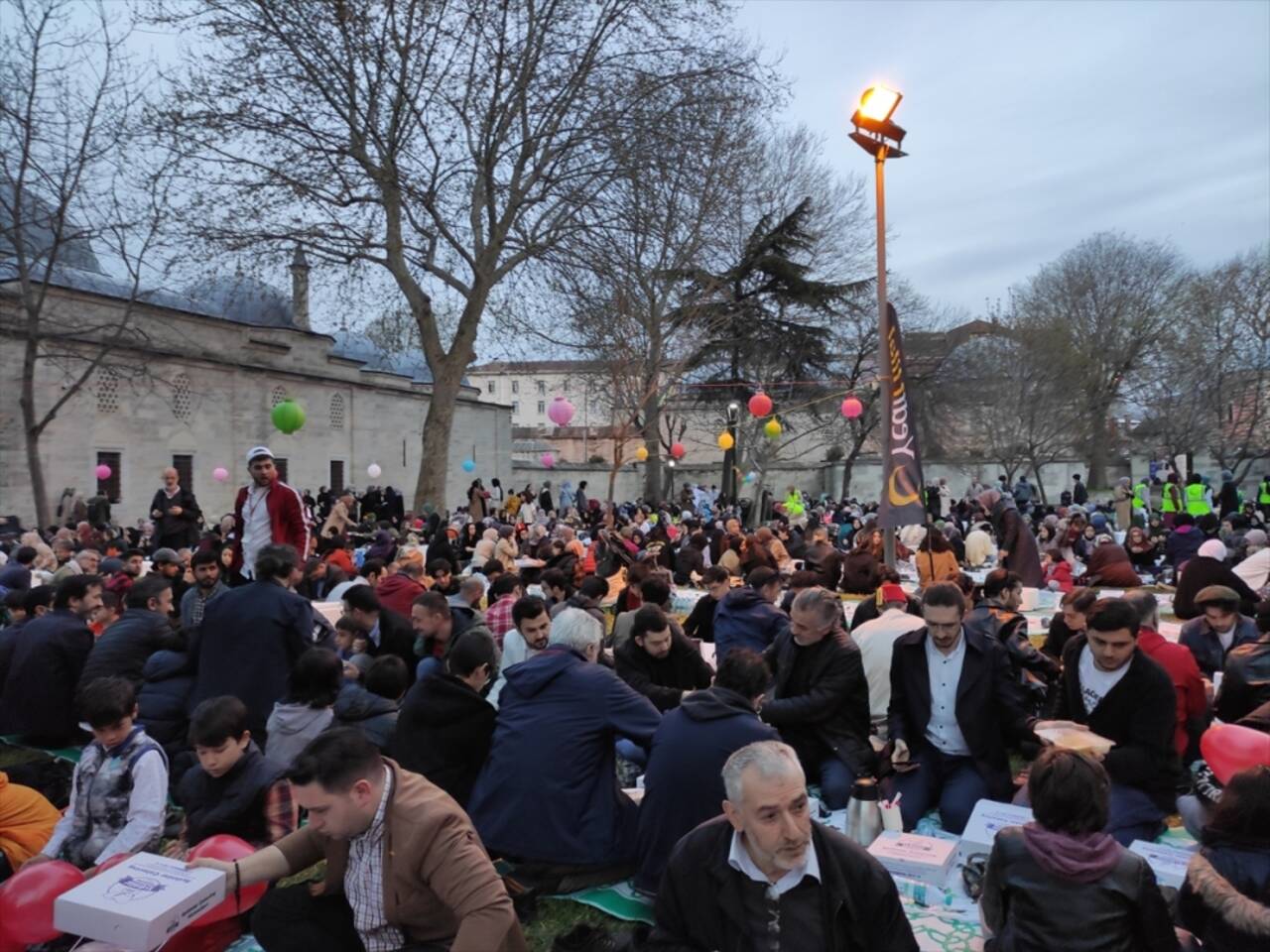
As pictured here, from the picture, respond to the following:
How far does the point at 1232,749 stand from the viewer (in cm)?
389

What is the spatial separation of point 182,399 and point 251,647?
25762mm

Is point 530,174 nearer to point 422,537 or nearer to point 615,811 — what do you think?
point 422,537

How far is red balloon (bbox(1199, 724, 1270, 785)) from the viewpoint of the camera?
380 cm

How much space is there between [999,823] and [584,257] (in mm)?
16197

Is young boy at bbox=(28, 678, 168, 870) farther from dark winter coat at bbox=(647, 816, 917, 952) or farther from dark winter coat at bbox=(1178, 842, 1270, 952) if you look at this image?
dark winter coat at bbox=(1178, 842, 1270, 952)

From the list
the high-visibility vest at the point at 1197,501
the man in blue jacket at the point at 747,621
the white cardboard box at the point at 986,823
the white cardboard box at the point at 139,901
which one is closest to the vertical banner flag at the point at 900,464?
the man in blue jacket at the point at 747,621

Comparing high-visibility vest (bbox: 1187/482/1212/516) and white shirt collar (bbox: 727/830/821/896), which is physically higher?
high-visibility vest (bbox: 1187/482/1212/516)

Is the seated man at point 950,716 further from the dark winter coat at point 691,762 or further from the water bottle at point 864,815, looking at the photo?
the dark winter coat at point 691,762

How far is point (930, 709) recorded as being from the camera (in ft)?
15.9

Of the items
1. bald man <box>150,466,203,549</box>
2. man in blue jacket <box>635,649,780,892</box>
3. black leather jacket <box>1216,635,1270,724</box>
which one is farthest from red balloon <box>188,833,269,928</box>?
bald man <box>150,466,203,549</box>

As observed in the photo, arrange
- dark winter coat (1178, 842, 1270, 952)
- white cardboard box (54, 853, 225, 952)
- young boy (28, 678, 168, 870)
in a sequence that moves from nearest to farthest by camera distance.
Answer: dark winter coat (1178, 842, 1270, 952), white cardboard box (54, 853, 225, 952), young boy (28, 678, 168, 870)

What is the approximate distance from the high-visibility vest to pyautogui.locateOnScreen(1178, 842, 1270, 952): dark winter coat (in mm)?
19775

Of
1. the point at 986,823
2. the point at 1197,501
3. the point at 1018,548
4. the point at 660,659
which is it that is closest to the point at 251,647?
the point at 660,659

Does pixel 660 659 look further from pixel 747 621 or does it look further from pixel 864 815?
pixel 864 815
